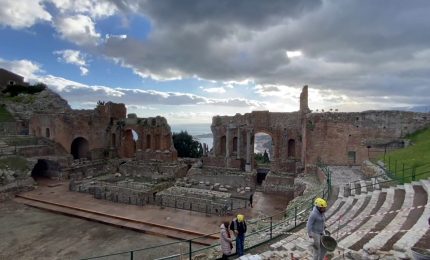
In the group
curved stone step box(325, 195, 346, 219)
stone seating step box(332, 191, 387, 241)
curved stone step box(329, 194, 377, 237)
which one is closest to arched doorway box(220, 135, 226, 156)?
curved stone step box(325, 195, 346, 219)

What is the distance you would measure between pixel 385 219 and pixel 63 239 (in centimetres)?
1436

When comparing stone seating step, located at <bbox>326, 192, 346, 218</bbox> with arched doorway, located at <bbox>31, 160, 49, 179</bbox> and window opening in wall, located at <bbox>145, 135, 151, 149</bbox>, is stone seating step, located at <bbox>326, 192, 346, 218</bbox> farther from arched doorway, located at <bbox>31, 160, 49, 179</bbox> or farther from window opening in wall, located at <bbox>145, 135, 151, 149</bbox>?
arched doorway, located at <bbox>31, 160, 49, 179</bbox>

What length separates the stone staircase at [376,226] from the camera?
24.3 ft

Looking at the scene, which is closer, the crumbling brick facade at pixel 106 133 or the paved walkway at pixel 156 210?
the paved walkway at pixel 156 210

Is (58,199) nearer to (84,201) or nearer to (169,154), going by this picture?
(84,201)

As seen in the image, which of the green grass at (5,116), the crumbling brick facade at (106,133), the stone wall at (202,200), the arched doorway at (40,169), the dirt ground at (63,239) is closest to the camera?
the dirt ground at (63,239)

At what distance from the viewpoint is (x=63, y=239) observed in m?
14.8

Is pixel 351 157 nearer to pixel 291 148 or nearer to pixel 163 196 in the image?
pixel 291 148

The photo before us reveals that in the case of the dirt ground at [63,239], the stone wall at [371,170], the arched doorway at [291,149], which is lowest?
the dirt ground at [63,239]

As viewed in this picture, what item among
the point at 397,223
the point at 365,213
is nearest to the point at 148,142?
the point at 365,213

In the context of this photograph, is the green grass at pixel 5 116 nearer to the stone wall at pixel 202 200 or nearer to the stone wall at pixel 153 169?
the stone wall at pixel 153 169

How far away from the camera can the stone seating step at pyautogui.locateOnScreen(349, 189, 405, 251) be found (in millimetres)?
8157

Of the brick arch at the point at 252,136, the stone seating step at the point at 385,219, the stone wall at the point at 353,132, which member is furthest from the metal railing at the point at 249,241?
the brick arch at the point at 252,136

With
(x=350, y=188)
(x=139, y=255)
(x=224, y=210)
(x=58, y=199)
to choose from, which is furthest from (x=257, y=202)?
(x=58, y=199)
